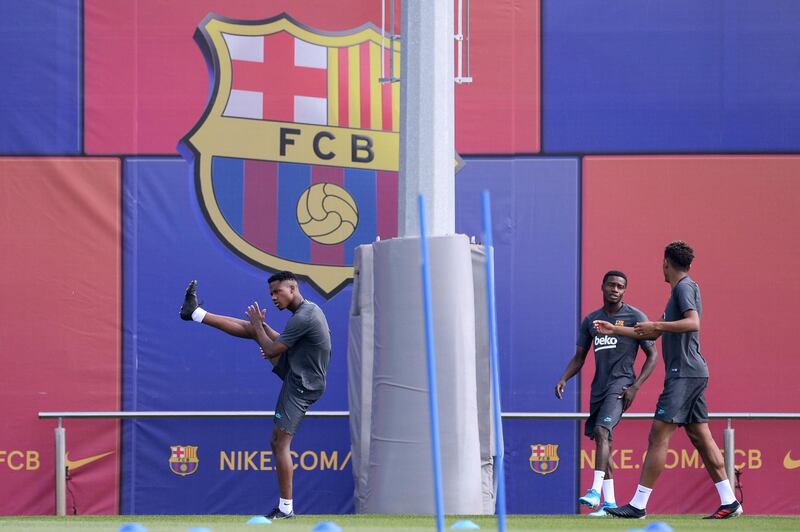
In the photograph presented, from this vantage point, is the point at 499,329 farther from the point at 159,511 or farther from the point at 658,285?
the point at 159,511

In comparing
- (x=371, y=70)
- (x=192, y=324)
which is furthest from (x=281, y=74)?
(x=192, y=324)

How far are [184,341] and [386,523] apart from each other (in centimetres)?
365

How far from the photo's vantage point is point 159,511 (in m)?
11.5

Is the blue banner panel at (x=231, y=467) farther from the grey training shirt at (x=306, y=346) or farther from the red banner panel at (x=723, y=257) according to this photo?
the red banner panel at (x=723, y=257)

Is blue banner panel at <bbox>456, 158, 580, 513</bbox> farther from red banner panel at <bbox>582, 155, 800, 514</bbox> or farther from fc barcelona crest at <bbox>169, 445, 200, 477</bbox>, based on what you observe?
fc barcelona crest at <bbox>169, 445, 200, 477</bbox>

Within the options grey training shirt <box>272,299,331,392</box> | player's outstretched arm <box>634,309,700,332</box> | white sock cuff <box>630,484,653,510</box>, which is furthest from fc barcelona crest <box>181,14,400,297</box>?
white sock cuff <box>630,484,653,510</box>

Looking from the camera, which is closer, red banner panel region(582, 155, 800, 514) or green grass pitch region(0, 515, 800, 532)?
green grass pitch region(0, 515, 800, 532)

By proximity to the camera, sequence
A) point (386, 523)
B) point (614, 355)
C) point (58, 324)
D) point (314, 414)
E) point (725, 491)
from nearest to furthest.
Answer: point (386, 523)
point (725, 491)
point (614, 355)
point (314, 414)
point (58, 324)

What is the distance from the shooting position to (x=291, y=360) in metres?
9.78

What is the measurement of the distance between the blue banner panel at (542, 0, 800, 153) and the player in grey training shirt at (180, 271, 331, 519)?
3063mm

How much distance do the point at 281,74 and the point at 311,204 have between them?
107 centimetres

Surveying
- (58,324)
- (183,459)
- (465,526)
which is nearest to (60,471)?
(183,459)

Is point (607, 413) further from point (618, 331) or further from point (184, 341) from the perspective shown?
point (184, 341)

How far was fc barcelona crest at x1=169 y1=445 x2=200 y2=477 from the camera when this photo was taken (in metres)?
11.6
